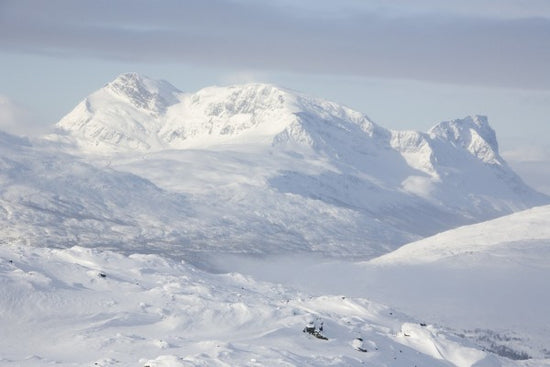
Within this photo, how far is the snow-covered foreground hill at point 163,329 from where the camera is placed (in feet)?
273

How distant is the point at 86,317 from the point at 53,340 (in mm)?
9382

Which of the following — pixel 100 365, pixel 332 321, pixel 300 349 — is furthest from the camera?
pixel 332 321

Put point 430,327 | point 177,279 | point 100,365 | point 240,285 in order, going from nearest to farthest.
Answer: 1. point 100,365
2. point 430,327
3. point 177,279
4. point 240,285

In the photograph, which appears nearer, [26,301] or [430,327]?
[26,301]

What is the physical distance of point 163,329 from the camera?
313ft

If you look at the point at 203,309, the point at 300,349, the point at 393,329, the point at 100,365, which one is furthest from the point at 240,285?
the point at 100,365

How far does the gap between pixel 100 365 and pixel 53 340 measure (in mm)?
14448

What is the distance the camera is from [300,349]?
90.7 meters

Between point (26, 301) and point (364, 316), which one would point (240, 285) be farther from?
point (26, 301)

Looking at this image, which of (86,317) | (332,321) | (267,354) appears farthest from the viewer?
(332,321)

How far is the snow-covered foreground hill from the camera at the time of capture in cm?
8312

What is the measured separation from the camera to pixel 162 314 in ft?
329

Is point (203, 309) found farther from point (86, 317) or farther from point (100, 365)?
point (100, 365)

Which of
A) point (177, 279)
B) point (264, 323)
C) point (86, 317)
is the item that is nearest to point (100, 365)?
point (86, 317)
